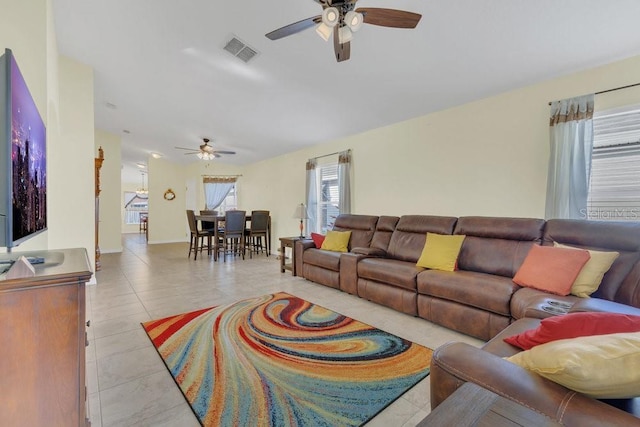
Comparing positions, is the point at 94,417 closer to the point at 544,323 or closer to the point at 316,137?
the point at 544,323

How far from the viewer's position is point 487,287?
96.3 inches

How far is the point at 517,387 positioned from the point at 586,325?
1.42 feet

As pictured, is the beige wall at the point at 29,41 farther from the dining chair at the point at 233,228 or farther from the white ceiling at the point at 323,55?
the dining chair at the point at 233,228

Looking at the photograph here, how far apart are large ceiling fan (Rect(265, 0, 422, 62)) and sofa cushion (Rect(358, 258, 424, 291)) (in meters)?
2.20

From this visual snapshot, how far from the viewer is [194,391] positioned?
1776 millimetres

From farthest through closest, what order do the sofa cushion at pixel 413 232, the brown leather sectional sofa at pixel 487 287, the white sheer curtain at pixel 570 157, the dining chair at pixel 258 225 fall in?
the dining chair at pixel 258 225 → the sofa cushion at pixel 413 232 → the white sheer curtain at pixel 570 157 → the brown leather sectional sofa at pixel 487 287

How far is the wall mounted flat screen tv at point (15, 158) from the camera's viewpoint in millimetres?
1084

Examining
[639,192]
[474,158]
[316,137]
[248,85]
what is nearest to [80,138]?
[248,85]

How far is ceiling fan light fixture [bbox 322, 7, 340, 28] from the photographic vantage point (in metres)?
1.83

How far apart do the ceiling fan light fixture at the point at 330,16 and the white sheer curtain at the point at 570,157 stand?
2.42 meters

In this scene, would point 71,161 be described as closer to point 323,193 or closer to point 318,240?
point 318,240

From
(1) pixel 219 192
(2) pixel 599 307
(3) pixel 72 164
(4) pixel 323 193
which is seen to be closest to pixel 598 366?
(2) pixel 599 307

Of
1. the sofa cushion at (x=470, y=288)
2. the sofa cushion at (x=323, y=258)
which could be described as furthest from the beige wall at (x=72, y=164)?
the sofa cushion at (x=470, y=288)

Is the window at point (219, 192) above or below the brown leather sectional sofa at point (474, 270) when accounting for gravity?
above
